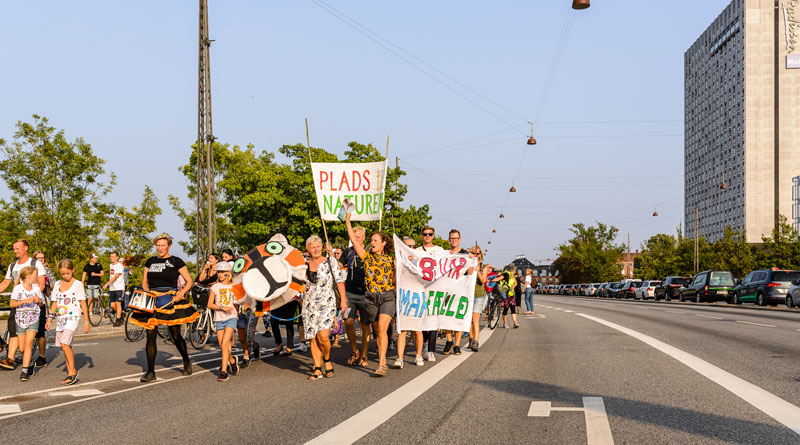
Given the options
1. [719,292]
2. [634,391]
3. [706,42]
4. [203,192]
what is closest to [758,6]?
[706,42]

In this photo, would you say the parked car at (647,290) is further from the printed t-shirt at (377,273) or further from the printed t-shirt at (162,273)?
the printed t-shirt at (162,273)

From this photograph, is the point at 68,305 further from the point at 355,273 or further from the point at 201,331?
the point at 201,331

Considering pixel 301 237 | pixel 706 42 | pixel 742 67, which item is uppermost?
pixel 706 42

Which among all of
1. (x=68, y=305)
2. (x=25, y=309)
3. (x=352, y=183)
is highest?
(x=352, y=183)

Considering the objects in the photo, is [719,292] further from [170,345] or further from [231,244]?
[231,244]

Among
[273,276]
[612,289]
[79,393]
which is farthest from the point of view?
[612,289]

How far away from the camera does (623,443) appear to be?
217 inches

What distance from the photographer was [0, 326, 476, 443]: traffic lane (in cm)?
627

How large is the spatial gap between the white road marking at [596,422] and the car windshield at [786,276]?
29.0m

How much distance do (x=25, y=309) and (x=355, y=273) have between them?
15.2ft

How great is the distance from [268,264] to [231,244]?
51275 mm

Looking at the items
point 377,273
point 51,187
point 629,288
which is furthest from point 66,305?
point 629,288

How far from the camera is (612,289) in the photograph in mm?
68250

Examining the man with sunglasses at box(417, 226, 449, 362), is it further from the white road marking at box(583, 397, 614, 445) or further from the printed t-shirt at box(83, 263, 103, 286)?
the printed t-shirt at box(83, 263, 103, 286)
